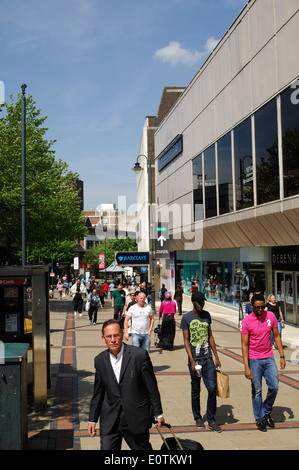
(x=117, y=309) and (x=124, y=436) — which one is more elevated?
(x=124, y=436)

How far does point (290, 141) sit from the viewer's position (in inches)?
667

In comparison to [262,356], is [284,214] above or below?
above

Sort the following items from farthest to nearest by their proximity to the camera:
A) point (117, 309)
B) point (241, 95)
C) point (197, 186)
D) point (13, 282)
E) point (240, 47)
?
point (197, 186) → point (241, 95) → point (240, 47) → point (117, 309) → point (13, 282)

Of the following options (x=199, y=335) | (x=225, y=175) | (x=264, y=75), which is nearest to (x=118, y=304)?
(x=199, y=335)

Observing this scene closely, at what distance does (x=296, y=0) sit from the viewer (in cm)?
1585

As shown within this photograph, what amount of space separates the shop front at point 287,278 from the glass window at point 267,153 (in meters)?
2.44

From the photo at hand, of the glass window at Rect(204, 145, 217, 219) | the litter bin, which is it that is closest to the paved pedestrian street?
the litter bin

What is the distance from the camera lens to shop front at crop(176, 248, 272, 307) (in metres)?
23.3

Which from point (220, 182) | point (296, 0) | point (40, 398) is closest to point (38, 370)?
point (40, 398)

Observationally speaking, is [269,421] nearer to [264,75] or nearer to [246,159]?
[264,75]

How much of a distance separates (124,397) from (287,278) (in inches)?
679

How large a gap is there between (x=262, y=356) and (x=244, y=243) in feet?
54.2

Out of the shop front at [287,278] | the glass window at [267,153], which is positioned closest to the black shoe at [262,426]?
the glass window at [267,153]
